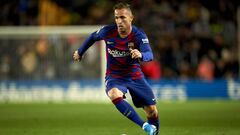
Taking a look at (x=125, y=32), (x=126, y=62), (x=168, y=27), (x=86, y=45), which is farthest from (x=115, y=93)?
(x=168, y=27)

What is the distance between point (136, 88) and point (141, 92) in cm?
10

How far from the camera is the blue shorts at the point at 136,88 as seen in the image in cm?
1004

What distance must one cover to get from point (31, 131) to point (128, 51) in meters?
3.01

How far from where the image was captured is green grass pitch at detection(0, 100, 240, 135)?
469 inches

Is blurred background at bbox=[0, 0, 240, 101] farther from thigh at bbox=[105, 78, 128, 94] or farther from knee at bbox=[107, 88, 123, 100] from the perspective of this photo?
knee at bbox=[107, 88, 123, 100]

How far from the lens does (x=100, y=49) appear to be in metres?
23.8

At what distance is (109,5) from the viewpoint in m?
25.0

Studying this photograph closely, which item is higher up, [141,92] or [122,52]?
[122,52]

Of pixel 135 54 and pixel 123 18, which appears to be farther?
pixel 123 18

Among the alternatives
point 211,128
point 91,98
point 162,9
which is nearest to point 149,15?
point 162,9

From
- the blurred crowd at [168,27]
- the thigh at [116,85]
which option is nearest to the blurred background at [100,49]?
the blurred crowd at [168,27]

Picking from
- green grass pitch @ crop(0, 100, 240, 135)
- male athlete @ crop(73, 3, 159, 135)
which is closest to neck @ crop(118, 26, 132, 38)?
male athlete @ crop(73, 3, 159, 135)

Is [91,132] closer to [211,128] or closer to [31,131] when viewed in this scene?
[31,131]

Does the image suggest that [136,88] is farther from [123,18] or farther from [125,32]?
[123,18]
